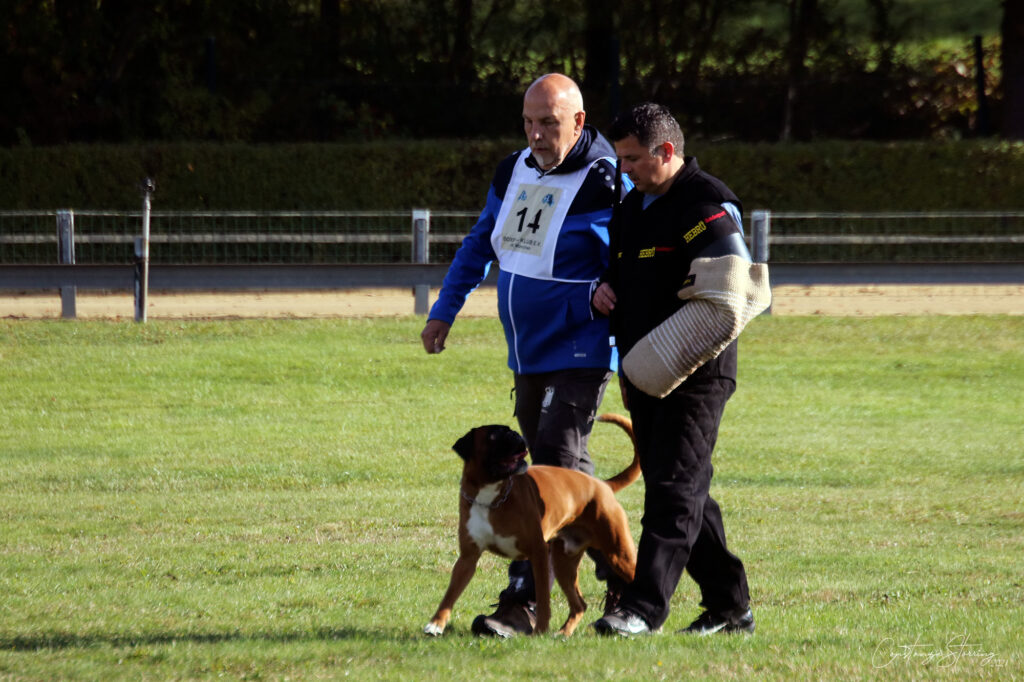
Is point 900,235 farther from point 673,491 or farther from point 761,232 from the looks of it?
point 673,491

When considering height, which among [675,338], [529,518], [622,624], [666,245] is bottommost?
[622,624]

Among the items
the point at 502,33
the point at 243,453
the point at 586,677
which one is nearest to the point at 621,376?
the point at 586,677

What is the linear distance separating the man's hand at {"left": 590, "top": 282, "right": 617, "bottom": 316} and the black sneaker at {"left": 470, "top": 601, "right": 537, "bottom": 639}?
1.13 m

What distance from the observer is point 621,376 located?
15.5 ft

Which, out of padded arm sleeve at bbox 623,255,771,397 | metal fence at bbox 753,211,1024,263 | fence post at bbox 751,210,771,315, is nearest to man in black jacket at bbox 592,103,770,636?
padded arm sleeve at bbox 623,255,771,397

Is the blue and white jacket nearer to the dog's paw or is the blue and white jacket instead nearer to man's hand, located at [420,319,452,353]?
man's hand, located at [420,319,452,353]

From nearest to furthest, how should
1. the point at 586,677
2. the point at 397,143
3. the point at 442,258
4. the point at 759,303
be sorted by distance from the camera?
the point at 586,677 → the point at 759,303 → the point at 442,258 → the point at 397,143

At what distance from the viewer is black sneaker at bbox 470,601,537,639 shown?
187 inches

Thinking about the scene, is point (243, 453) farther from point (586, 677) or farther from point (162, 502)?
point (586, 677)

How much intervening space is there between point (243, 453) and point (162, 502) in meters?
1.72

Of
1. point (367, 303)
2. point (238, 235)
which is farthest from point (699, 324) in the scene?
point (238, 235)

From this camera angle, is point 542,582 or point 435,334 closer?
point 542,582

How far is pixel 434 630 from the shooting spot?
4.66 m

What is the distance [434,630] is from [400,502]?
132 inches
